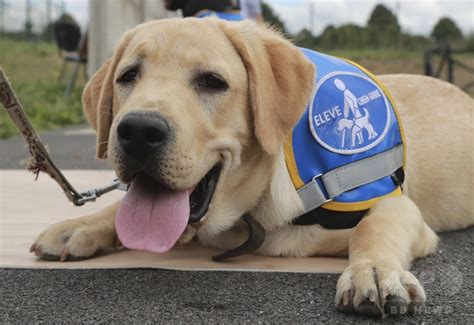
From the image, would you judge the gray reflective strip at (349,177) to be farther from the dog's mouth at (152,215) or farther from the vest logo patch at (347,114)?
the dog's mouth at (152,215)

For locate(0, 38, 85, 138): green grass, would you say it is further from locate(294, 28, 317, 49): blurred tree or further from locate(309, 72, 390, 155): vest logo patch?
locate(294, 28, 317, 49): blurred tree

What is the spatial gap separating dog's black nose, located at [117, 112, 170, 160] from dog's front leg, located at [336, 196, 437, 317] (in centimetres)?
82

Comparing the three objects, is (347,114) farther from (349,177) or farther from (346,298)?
(346,298)

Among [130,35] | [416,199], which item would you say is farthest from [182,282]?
[416,199]

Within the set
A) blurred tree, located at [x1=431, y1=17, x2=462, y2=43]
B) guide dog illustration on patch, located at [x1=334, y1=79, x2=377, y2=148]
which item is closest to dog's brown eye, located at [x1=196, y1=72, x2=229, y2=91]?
guide dog illustration on patch, located at [x1=334, y1=79, x2=377, y2=148]

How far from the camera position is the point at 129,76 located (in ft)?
9.30

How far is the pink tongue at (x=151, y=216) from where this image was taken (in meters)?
2.53

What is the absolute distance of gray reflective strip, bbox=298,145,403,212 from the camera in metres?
2.94

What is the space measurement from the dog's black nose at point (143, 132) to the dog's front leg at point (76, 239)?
0.79m

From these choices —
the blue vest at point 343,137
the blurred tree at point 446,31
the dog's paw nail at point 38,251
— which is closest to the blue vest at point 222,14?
the blue vest at point 343,137

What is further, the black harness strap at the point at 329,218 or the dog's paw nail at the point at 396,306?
the black harness strap at the point at 329,218

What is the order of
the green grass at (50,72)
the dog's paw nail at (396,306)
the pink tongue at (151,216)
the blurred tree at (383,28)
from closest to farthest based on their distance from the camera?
the dog's paw nail at (396,306)
the pink tongue at (151,216)
the green grass at (50,72)
the blurred tree at (383,28)

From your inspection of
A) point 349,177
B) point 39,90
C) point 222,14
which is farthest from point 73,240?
point 39,90

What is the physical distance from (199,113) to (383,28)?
26318 millimetres
